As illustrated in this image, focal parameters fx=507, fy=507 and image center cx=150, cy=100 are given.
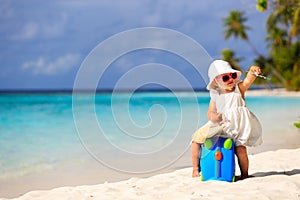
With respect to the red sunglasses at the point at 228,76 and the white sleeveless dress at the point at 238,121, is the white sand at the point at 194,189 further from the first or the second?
the red sunglasses at the point at 228,76

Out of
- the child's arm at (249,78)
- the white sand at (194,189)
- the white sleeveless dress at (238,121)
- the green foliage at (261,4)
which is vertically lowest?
the white sand at (194,189)

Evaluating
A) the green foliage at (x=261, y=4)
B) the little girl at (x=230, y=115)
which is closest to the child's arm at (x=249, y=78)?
the little girl at (x=230, y=115)

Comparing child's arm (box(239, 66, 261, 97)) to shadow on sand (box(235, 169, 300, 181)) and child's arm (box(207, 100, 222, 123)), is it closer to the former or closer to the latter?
A: child's arm (box(207, 100, 222, 123))

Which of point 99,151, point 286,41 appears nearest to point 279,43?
point 286,41

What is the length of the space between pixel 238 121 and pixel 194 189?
2.29 ft

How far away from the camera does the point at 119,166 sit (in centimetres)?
615

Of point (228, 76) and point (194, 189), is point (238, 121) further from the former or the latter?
point (194, 189)

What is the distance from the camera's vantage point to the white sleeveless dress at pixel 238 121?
4133 mm

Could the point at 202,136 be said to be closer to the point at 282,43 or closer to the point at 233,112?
the point at 233,112

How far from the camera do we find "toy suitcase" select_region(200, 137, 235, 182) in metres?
4.07

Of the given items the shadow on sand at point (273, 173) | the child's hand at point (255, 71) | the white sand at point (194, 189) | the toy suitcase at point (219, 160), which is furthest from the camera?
the shadow on sand at point (273, 173)

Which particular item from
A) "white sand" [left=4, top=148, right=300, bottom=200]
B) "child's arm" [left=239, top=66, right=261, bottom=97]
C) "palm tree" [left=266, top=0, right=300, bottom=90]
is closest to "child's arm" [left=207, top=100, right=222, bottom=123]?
"child's arm" [left=239, top=66, right=261, bottom=97]

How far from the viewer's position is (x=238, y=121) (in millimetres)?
4145

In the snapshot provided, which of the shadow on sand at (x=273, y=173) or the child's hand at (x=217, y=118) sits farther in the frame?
the shadow on sand at (x=273, y=173)
